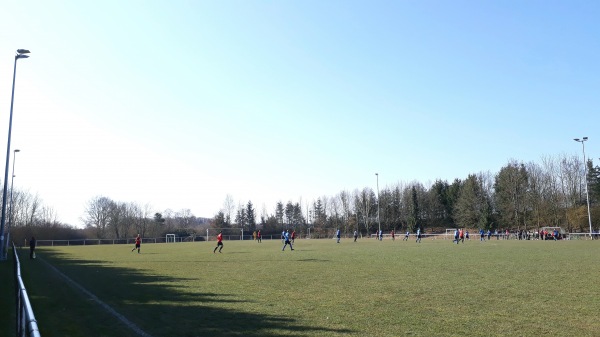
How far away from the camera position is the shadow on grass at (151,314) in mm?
8805

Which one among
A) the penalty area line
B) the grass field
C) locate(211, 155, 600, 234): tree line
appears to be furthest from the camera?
locate(211, 155, 600, 234): tree line

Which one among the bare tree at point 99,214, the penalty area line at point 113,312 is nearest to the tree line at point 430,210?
the bare tree at point 99,214

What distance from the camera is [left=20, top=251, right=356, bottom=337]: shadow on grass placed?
28.9 feet

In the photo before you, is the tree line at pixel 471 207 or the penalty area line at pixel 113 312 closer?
the penalty area line at pixel 113 312

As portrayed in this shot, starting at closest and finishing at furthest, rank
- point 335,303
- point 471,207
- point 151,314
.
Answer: point 151,314, point 335,303, point 471,207

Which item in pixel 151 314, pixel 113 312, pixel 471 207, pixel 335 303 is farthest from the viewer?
pixel 471 207

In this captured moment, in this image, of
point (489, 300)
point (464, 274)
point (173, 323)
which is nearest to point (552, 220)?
point (464, 274)

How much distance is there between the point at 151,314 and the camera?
34.7 ft

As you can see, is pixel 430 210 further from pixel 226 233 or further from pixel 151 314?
pixel 151 314

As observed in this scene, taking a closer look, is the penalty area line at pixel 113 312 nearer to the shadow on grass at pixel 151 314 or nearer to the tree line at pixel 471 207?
the shadow on grass at pixel 151 314

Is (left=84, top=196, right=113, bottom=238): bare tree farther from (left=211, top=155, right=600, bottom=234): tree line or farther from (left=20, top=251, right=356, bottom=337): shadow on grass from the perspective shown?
(left=20, top=251, right=356, bottom=337): shadow on grass

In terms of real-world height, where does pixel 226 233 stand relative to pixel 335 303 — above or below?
below

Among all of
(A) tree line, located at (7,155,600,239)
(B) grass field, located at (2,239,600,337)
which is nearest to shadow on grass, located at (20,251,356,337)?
(B) grass field, located at (2,239,600,337)

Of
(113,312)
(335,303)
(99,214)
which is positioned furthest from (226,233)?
(335,303)
